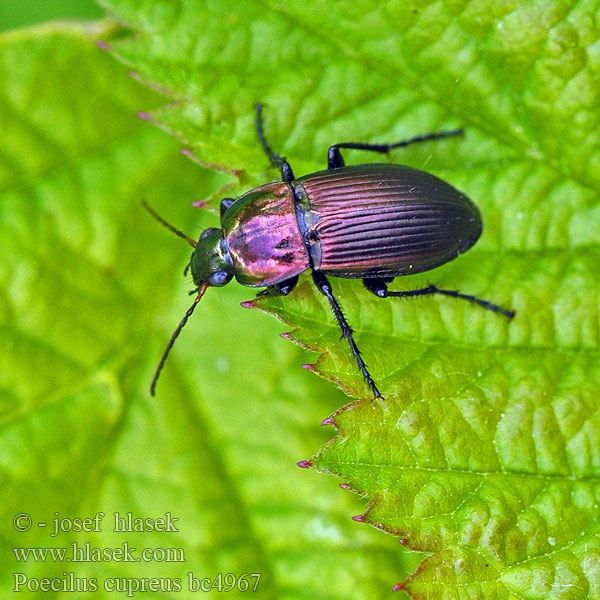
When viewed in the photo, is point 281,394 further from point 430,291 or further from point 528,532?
point 528,532

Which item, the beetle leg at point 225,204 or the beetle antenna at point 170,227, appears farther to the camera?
the beetle antenna at point 170,227

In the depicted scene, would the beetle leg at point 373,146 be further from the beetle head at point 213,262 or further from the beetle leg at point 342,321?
the beetle head at point 213,262

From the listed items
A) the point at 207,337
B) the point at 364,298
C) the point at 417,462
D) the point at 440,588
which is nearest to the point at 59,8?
the point at 207,337

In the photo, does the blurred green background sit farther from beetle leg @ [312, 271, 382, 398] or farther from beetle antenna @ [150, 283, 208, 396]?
beetle leg @ [312, 271, 382, 398]

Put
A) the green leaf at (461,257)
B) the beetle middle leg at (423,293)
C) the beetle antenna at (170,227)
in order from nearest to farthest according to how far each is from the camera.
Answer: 1. the green leaf at (461,257)
2. the beetle middle leg at (423,293)
3. the beetle antenna at (170,227)

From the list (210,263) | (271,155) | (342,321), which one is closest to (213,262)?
(210,263)

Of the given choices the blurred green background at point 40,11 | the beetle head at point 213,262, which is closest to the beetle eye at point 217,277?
the beetle head at point 213,262

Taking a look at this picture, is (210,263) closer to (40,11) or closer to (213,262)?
(213,262)

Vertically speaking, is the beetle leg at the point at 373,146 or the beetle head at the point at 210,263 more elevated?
the beetle leg at the point at 373,146
